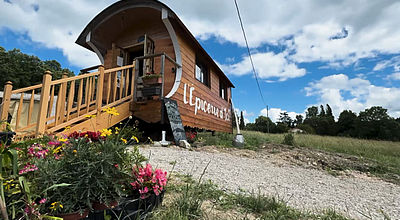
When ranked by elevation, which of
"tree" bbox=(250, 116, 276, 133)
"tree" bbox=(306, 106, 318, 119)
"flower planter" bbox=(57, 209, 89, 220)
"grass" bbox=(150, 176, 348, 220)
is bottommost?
"grass" bbox=(150, 176, 348, 220)

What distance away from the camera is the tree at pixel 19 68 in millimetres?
19047

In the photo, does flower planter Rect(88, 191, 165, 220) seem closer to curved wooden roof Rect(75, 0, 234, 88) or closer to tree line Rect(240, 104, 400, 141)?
curved wooden roof Rect(75, 0, 234, 88)

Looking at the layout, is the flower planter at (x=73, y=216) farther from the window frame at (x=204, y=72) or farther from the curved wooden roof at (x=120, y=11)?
the window frame at (x=204, y=72)

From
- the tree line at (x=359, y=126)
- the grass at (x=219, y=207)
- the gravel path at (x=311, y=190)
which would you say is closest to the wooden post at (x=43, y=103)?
the gravel path at (x=311, y=190)

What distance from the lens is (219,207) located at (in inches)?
61.5

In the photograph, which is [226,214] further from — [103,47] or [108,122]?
[103,47]

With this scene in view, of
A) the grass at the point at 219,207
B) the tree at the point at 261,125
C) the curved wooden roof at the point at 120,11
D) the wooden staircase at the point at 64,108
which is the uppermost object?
the curved wooden roof at the point at 120,11

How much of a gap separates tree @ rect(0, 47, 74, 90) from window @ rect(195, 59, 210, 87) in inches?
727

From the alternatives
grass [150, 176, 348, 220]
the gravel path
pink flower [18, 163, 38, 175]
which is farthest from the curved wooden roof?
pink flower [18, 163, 38, 175]

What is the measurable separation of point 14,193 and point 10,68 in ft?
86.9

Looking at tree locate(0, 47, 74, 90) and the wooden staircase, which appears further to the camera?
tree locate(0, 47, 74, 90)

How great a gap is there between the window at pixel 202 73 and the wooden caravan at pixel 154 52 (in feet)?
0.15

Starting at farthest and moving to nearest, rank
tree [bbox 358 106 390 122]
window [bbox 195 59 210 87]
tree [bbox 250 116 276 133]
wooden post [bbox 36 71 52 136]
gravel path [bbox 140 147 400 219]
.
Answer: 1. tree [bbox 250 116 276 133]
2. tree [bbox 358 106 390 122]
3. window [bbox 195 59 210 87]
4. wooden post [bbox 36 71 52 136]
5. gravel path [bbox 140 147 400 219]

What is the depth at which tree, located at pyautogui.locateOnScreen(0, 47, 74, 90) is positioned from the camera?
19.0 meters
